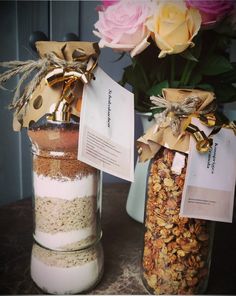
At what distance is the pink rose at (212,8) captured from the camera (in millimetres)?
398

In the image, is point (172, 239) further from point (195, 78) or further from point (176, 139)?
point (195, 78)

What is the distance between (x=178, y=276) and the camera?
1.40ft

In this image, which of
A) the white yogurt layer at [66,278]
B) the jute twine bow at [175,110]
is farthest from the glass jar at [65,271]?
the jute twine bow at [175,110]

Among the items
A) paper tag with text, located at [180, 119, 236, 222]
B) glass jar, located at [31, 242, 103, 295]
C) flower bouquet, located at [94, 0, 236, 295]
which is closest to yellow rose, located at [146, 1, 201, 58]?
flower bouquet, located at [94, 0, 236, 295]

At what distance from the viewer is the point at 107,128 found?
15.3 inches

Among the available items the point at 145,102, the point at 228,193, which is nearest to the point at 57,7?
the point at 145,102

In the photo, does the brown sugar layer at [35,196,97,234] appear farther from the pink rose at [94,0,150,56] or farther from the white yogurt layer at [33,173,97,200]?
the pink rose at [94,0,150,56]

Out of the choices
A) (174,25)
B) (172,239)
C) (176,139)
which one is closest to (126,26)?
(174,25)

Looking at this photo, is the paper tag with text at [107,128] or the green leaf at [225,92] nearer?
the paper tag with text at [107,128]

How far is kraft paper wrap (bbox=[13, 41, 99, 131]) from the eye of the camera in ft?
1.26

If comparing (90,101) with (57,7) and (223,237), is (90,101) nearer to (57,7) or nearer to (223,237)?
(223,237)

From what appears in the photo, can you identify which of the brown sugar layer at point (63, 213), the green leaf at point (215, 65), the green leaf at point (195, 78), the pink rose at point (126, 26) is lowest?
the brown sugar layer at point (63, 213)

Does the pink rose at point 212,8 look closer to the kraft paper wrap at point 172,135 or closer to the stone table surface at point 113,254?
the kraft paper wrap at point 172,135

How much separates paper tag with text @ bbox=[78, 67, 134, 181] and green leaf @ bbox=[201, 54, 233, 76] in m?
0.14
